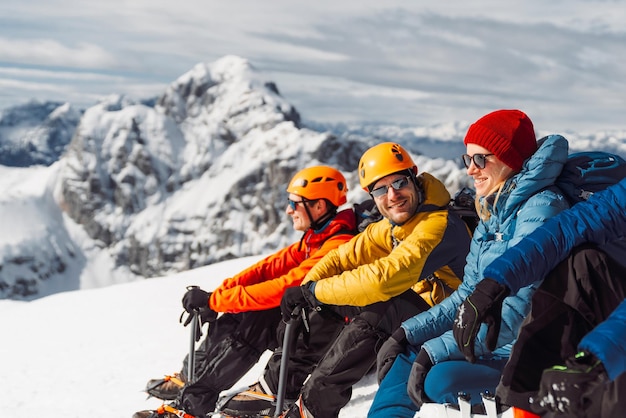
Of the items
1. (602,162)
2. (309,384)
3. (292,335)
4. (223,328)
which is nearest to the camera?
(602,162)

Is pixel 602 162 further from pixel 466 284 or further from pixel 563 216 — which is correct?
pixel 466 284

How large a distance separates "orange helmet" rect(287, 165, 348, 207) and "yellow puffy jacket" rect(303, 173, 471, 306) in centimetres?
130

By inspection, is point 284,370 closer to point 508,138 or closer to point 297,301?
point 297,301

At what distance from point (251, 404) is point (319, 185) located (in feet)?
7.91

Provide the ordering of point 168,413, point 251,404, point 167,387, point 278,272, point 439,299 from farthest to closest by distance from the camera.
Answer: point 278,272 → point 167,387 → point 168,413 → point 251,404 → point 439,299

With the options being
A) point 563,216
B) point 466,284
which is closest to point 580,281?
point 563,216

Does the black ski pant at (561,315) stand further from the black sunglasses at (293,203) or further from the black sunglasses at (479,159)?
the black sunglasses at (293,203)

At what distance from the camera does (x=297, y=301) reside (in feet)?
19.6

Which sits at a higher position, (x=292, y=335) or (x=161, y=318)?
(x=292, y=335)

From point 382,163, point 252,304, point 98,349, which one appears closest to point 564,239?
point 382,163

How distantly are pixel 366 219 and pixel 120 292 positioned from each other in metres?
8.78

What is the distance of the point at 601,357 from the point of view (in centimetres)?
280

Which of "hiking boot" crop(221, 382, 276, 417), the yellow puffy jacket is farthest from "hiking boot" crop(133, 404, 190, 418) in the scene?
the yellow puffy jacket

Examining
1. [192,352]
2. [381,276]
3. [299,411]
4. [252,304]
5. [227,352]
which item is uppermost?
[381,276]
